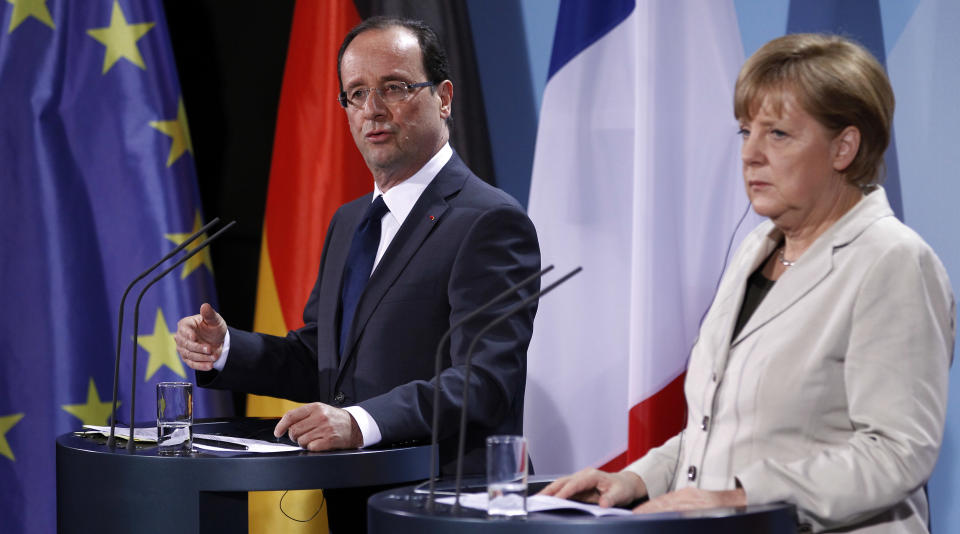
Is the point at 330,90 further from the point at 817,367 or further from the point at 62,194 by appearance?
the point at 817,367

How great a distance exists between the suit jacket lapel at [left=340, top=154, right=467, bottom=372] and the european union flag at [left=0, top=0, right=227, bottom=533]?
118cm

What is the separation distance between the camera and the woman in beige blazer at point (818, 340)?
5.12 feet

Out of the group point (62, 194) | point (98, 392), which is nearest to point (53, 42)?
point (62, 194)

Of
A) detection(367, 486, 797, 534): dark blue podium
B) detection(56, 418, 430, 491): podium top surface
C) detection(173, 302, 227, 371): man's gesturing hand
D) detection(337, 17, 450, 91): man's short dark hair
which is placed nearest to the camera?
detection(367, 486, 797, 534): dark blue podium

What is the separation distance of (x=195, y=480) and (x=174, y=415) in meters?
0.18

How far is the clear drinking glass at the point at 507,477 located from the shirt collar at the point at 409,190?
1.13 meters

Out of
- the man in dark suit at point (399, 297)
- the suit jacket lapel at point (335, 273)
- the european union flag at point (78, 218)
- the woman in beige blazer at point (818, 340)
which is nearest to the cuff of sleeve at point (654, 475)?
the woman in beige blazer at point (818, 340)

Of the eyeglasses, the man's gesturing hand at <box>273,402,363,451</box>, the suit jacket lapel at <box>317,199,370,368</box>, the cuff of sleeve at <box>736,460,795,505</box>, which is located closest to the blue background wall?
the eyeglasses

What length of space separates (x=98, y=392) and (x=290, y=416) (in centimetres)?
152

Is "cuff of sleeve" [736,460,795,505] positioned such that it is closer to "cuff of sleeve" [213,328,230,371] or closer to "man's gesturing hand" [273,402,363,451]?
"man's gesturing hand" [273,402,363,451]

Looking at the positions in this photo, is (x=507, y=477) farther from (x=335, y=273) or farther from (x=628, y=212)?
(x=628, y=212)

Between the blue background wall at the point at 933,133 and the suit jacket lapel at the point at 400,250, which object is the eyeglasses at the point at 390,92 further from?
the blue background wall at the point at 933,133

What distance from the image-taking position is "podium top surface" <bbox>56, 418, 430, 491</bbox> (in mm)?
2123

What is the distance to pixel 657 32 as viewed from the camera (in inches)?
116
